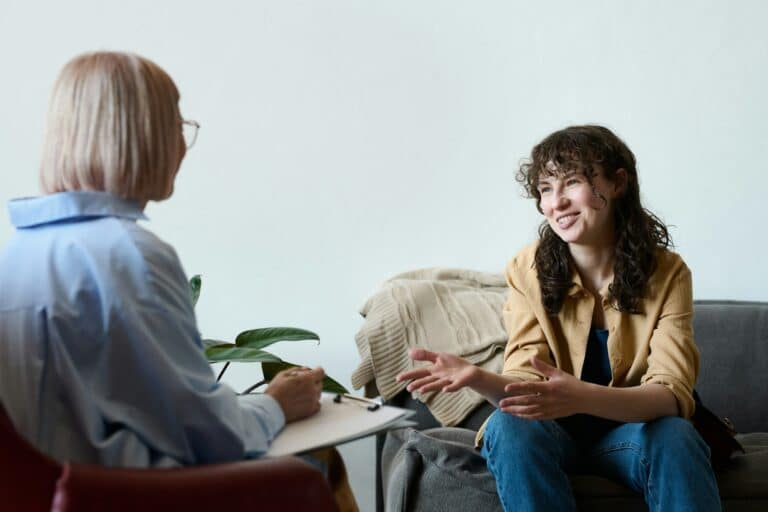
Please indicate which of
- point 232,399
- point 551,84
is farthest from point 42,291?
point 551,84

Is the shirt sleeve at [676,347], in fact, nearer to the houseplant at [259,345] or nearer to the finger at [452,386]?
the finger at [452,386]

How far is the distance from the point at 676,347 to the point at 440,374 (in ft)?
1.73

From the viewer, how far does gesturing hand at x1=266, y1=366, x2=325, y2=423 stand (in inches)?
55.6

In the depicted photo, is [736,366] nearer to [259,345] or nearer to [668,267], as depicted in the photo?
[668,267]

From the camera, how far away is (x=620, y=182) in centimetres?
208

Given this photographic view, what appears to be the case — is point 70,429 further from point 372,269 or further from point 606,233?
point 372,269

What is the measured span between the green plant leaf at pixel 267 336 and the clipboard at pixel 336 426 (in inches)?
26.2

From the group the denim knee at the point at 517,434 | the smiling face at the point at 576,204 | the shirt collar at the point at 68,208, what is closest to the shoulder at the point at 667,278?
the smiling face at the point at 576,204

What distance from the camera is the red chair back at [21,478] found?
981mm

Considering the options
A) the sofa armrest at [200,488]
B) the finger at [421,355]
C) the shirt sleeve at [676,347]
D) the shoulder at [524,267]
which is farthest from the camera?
the shoulder at [524,267]

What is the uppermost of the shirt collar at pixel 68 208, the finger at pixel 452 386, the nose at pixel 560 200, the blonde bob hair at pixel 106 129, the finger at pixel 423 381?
the blonde bob hair at pixel 106 129

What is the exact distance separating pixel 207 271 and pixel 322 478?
1.77 meters

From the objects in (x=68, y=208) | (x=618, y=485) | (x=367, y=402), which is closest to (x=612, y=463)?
(x=618, y=485)

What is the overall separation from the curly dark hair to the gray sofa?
38cm
